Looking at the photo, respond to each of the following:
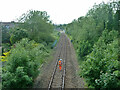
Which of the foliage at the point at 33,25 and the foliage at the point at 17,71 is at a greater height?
the foliage at the point at 33,25

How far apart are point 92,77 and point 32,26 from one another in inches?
987

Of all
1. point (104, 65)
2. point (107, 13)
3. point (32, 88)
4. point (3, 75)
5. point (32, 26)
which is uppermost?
point (107, 13)

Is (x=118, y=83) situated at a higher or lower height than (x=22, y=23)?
lower

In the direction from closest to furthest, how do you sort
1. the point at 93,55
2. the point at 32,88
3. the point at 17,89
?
the point at 93,55, the point at 17,89, the point at 32,88

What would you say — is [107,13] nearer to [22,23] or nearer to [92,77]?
[22,23]

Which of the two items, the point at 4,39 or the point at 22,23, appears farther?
the point at 4,39

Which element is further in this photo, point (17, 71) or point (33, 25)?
point (33, 25)

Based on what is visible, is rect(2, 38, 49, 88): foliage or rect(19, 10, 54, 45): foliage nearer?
rect(2, 38, 49, 88): foliage

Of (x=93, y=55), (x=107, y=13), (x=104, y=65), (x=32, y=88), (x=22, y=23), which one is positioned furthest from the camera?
(x=107, y=13)

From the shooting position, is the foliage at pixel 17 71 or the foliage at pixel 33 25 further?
the foliage at pixel 33 25

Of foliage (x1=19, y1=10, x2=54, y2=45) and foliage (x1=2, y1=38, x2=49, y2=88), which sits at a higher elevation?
foliage (x1=19, y1=10, x2=54, y2=45)

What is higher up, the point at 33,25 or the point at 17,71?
the point at 33,25

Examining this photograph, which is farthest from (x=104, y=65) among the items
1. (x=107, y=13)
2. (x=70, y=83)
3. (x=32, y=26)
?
(x=107, y=13)

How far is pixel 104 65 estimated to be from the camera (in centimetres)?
862
